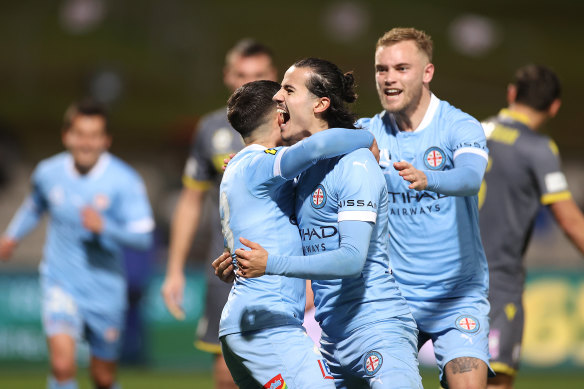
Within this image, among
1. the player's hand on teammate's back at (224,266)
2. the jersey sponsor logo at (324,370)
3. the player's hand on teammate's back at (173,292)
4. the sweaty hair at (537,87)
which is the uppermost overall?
the sweaty hair at (537,87)

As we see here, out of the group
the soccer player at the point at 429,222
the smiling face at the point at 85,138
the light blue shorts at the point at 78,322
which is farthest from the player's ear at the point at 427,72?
the light blue shorts at the point at 78,322

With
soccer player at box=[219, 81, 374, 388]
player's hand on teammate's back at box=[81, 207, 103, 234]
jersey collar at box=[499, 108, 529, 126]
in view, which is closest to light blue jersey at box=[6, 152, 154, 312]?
player's hand on teammate's back at box=[81, 207, 103, 234]

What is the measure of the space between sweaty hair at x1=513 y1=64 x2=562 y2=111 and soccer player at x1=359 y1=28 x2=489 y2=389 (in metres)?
1.63

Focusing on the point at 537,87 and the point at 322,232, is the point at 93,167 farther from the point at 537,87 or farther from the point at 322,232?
the point at 322,232

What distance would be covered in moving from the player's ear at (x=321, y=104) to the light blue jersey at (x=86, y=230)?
3.58 metres

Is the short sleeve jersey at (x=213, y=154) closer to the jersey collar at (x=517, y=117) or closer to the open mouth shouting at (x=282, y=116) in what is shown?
the jersey collar at (x=517, y=117)

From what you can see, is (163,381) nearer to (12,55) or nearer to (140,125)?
(140,125)

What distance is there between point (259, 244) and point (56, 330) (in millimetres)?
3755

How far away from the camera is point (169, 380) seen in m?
10.3

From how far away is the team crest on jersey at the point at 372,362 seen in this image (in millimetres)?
3992

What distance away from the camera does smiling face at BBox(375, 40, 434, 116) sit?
4730 millimetres

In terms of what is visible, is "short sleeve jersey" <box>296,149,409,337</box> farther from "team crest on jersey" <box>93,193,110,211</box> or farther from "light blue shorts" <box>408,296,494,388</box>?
"team crest on jersey" <box>93,193,110,211</box>

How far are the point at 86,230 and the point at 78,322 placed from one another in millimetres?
779

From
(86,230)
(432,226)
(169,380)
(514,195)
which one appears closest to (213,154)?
(86,230)
